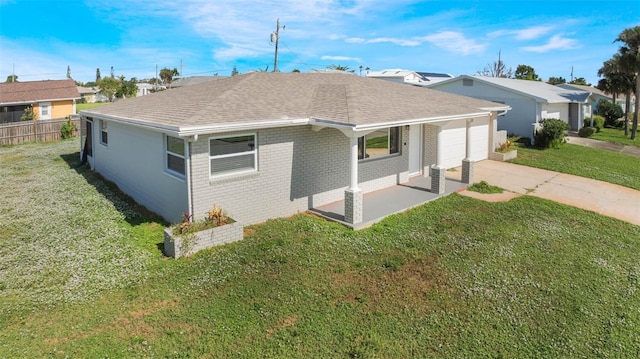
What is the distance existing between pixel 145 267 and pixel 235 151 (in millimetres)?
3326

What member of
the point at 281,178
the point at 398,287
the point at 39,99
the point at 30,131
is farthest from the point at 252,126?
the point at 39,99

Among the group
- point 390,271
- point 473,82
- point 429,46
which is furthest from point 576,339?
point 429,46

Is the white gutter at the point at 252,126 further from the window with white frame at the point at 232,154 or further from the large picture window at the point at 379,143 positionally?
the large picture window at the point at 379,143

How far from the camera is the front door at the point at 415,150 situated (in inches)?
579

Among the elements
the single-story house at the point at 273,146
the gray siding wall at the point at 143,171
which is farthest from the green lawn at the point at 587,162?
the gray siding wall at the point at 143,171

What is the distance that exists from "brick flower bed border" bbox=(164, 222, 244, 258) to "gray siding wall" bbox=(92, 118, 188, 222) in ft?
4.32

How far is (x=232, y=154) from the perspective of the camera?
9.81 m

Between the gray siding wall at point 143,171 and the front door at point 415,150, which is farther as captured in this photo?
the front door at point 415,150

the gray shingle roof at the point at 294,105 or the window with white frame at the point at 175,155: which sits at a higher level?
the gray shingle roof at the point at 294,105

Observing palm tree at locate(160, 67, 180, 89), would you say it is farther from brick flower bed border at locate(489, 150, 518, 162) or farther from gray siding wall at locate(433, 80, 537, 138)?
brick flower bed border at locate(489, 150, 518, 162)

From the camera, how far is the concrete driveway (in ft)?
41.7

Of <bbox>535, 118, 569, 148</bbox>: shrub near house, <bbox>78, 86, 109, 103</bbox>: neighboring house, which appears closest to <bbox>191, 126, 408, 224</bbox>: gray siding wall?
<bbox>535, 118, 569, 148</bbox>: shrub near house

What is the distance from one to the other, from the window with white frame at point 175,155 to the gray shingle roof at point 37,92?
32597 mm

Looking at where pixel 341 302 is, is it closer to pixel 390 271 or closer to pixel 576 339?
pixel 390 271
